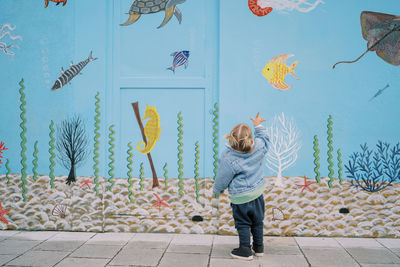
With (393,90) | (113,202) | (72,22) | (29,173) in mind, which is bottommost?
(113,202)

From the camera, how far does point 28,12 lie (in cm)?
426

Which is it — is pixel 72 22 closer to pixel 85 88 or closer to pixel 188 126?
pixel 85 88

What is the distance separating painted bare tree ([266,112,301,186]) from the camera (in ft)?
13.2

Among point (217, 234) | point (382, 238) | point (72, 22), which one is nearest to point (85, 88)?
point (72, 22)

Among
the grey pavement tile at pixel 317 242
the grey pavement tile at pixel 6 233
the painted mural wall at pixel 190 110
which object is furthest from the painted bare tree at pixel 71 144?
the grey pavement tile at pixel 317 242

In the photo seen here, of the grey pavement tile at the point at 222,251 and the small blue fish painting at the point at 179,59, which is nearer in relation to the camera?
the grey pavement tile at the point at 222,251

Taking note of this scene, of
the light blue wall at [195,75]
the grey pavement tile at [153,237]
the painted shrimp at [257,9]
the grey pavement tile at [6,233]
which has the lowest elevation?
the grey pavement tile at [6,233]

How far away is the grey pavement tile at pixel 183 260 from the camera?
3.24m

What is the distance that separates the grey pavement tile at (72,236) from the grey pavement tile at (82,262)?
618 millimetres

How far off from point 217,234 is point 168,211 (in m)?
0.62

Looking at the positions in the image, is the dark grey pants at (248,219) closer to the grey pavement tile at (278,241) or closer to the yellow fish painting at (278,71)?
the grey pavement tile at (278,241)

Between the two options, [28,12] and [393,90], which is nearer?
[393,90]

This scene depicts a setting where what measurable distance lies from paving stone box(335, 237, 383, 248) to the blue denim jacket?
1204mm

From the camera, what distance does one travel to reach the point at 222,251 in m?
3.60
